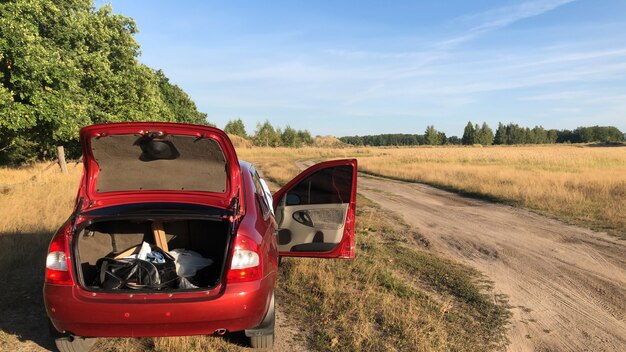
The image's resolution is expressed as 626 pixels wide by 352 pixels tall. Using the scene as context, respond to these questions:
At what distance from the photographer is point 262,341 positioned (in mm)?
3564

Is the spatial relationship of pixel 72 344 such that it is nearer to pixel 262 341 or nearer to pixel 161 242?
pixel 161 242

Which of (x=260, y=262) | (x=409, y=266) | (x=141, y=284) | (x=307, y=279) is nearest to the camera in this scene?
(x=260, y=262)

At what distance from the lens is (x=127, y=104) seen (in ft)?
60.2

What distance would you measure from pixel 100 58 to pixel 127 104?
371 cm

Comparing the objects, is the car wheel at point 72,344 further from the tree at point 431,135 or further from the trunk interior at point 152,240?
the tree at point 431,135

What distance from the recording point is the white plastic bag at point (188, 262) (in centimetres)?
370

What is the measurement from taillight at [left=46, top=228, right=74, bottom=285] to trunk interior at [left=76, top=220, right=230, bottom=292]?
16.9 inches

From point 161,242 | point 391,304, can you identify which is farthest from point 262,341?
point 391,304

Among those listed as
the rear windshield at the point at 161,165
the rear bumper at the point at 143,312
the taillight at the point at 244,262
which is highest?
the rear windshield at the point at 161,165

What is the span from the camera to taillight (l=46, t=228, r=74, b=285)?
2986 mm

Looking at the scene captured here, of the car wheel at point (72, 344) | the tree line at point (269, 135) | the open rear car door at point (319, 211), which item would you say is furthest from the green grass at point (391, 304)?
the tree line at point (269, 135)

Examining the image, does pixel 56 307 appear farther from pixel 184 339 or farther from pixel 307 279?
pixel 307 279

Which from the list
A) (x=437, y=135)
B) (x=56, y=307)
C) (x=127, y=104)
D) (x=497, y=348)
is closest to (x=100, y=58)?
(x=127, y=104)

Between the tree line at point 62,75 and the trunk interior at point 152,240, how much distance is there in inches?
279
